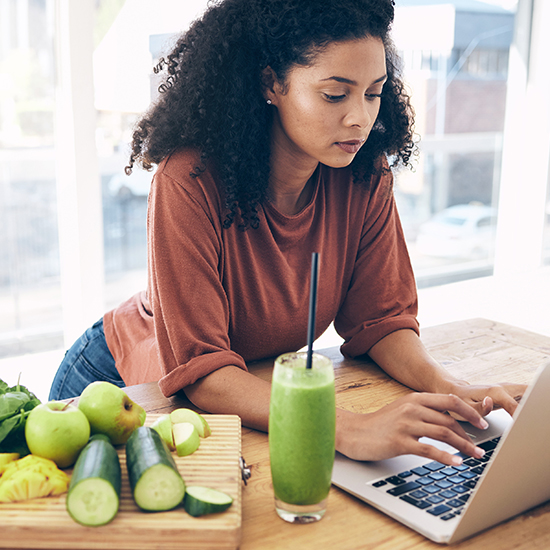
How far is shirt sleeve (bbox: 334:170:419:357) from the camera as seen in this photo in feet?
4.36

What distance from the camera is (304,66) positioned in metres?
1.10

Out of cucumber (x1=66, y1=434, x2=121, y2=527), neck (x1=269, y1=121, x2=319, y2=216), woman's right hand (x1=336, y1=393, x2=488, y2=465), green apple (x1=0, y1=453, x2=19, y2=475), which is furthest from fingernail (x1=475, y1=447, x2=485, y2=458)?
neck (x1=269, y1=121, x2=319, y2=216)

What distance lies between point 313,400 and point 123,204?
2.38 m

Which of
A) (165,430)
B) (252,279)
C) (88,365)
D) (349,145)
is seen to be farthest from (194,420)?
(88,365)

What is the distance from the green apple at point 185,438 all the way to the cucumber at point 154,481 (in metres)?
0.07

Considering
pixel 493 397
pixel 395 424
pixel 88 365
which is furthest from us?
pixel 88 365

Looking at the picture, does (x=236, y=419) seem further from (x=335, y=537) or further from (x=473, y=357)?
(x=473, y=357)

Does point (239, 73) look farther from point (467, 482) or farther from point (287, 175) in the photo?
point (467, 482)

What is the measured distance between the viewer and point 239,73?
1159 millimetres

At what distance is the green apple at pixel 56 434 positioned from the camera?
2.21ft

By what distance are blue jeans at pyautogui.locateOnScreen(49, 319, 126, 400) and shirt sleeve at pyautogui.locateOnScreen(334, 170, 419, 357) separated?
0.52 m

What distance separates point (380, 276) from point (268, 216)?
293 millimetres

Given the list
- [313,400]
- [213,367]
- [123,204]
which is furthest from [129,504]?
[123,204]

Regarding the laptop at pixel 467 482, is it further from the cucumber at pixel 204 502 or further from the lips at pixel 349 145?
the lips at pixel 349 145
